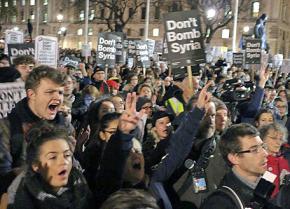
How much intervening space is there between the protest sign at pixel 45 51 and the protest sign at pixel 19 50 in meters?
0.98

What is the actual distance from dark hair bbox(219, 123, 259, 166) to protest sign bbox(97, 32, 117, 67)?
726 centimetres

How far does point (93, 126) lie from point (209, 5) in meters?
50.3

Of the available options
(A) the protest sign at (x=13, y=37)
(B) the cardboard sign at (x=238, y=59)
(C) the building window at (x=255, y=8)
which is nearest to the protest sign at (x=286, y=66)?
(B) the cardboard sign at (x=238, y=59)

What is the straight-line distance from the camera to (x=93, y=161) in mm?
4012

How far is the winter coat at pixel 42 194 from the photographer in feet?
9.41

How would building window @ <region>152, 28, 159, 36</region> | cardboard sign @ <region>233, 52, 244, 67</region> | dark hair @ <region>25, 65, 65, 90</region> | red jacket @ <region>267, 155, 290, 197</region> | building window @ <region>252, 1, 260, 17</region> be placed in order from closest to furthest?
dark hair @ <region>25, 65, 65, 90</region>, red jacket @ <region>267, 155, 290, 197</region>, cardboard sign @ <region>233, 52, 244, 67</region>, building window @ <region>252, 1, 260, 17</region>, building window @ <region>152, 28, 159, 36</region>

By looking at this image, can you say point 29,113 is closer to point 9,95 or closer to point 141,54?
point 9,95

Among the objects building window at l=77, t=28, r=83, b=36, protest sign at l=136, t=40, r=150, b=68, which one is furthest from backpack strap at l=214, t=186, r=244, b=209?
building window at l=77, t=28, r=83, b=36

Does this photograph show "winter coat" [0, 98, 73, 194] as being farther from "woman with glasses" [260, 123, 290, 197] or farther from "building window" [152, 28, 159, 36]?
"building window" [152, 28, 159, 36]

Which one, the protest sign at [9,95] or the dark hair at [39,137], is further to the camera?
the protest sign at [9,95]

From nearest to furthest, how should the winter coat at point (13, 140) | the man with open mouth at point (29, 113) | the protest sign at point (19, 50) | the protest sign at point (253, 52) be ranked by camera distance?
the winter coat at point (13, 140) → the man with open mouth at point (29, 113) → the protest sign at point (19, 50) → the protest sign at point (253, 52)

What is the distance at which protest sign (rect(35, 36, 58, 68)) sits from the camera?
25.4 feet

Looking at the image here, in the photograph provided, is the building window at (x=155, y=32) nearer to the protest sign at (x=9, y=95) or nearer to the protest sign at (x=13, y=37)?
the protest sign at (x=13, y=37)

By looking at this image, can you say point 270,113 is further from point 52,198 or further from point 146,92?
point 52,198
